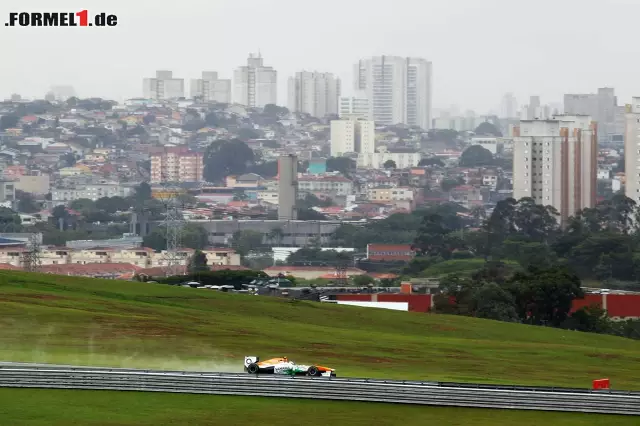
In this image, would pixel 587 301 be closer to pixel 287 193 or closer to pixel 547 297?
pixel 547 297

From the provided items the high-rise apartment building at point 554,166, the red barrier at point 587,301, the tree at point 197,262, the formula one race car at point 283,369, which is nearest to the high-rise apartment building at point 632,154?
the high-rise apartment building at point 554,166

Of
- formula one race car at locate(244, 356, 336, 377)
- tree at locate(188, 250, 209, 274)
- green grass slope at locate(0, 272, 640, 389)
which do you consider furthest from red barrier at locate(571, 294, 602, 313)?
tree at locate(188, 250, 209, 274)

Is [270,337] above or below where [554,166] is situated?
below

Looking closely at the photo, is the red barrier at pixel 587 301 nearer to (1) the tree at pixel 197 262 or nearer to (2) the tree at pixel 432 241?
(1) the tree at pixel 197 262

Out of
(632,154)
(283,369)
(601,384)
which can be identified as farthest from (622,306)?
(632,154)

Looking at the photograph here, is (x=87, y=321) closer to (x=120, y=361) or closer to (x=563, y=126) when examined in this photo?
(x=120, y=361)

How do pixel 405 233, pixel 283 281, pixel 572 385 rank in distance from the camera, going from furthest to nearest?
pixel 405 233
pixel 283 281
pixel 572 385

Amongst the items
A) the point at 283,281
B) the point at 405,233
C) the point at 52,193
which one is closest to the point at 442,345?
the point at 283,281
